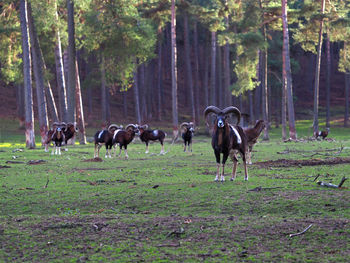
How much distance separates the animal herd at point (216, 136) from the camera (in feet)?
50.4

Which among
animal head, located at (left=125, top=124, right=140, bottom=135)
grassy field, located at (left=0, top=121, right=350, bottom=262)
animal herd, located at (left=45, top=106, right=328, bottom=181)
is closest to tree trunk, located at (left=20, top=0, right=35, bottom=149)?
animal herd, located at (left=45, top=106, right=328, bottom=181)

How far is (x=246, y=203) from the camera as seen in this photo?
457 inches

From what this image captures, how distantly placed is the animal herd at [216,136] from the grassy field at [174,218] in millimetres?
836

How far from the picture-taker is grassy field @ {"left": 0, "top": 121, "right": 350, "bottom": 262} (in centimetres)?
812

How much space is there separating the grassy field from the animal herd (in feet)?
2.74

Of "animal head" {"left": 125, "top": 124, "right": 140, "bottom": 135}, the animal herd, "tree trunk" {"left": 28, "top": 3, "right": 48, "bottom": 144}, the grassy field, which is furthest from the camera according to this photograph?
"tree trunk" {"left": 28, "top": 3, "right": 48, "bottom": 144}

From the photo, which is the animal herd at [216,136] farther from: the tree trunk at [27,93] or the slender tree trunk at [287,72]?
the slender tree trunk at [287,72]

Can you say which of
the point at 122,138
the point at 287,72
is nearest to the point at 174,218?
the point at 122,138

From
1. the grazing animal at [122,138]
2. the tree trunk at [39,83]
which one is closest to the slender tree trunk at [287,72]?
the grazing animal at [122,138]

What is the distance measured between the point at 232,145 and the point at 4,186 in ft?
22.1

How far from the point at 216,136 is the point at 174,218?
17.5 feet

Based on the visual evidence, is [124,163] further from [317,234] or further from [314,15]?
[314,15]

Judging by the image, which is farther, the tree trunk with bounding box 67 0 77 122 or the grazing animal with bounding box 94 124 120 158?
the tree trunk with bounding box 67 0 77 122

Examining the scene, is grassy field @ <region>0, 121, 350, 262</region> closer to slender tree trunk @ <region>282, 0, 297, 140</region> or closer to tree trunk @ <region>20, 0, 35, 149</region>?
tree trunk @ <region>20, 0, 35, 149</region>
